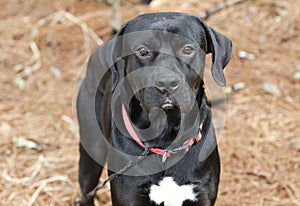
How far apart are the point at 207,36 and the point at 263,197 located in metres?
1.66

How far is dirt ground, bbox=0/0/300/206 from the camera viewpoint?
15.5 feet

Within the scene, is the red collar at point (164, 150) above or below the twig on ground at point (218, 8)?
above

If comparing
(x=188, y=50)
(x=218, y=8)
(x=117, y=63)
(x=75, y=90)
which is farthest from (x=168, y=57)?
(x=218, y=8)

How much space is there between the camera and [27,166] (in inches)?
197

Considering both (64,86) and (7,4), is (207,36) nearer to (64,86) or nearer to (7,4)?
(64,86)

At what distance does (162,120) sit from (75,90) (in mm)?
2568

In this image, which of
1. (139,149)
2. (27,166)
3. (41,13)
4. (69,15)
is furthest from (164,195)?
(41,13)

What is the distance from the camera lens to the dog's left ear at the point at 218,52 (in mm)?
3385

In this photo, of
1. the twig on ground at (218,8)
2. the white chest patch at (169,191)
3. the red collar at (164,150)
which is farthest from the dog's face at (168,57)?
the twig on ground at (218,8)

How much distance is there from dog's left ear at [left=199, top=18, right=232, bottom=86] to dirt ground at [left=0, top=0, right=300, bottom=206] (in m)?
1.48

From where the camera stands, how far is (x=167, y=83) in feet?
10.2

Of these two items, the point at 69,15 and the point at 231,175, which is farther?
the point at 69,15

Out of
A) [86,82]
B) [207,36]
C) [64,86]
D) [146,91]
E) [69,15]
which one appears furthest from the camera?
[69,15]

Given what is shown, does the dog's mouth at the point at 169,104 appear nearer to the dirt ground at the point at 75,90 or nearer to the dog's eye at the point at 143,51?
the dog's eye at the point at 143,51
